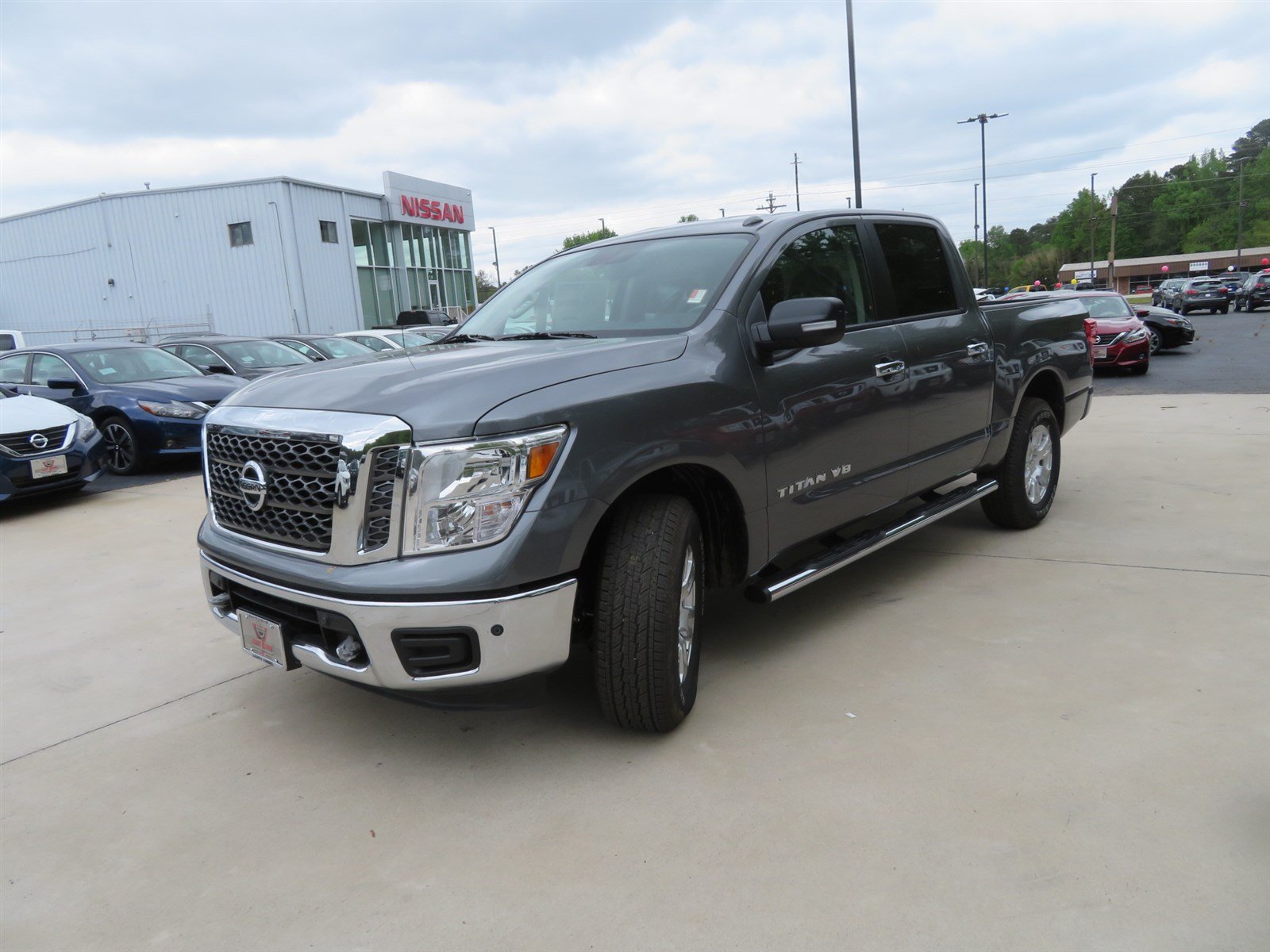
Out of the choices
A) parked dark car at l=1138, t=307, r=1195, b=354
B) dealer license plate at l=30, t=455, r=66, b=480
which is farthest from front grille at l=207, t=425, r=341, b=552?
parked dark car at l=1138, t=307, r=1195, b=354

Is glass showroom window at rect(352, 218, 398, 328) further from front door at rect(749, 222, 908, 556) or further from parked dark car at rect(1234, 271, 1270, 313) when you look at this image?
parked dark car at rect(1234, 271, 1270, 313)

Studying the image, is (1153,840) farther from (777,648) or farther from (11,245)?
(11,245)

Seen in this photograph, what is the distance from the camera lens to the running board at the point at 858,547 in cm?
Result: 346

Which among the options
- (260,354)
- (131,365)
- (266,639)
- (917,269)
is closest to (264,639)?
(266,639)

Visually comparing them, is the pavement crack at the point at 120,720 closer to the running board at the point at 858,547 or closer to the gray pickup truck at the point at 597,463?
the gray pickup truck at the point at 597,463

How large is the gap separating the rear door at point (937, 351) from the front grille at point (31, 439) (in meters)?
7.02

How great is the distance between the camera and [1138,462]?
7.45 m

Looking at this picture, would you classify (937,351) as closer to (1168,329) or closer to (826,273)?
(826,273)

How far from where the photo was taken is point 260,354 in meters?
12.5

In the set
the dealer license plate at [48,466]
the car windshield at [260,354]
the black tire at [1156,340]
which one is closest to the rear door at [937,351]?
the dealer license plate at [48,466]

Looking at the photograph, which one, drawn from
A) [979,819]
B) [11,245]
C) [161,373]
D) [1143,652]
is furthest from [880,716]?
[11,245]

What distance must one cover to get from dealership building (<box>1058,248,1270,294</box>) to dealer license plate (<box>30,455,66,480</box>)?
90.4 metres

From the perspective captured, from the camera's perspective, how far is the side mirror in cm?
328

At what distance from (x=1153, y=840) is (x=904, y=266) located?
9.54ft
